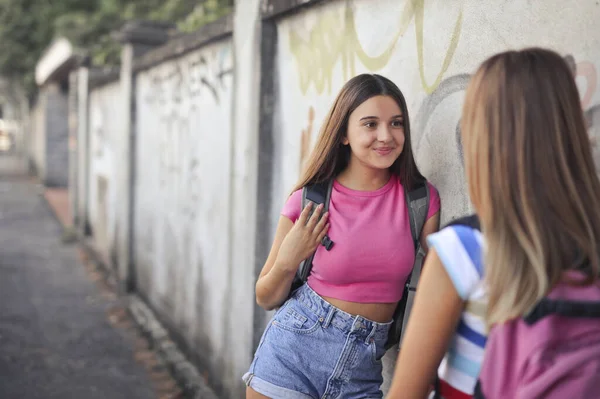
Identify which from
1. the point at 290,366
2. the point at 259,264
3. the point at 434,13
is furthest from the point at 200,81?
the point at 290,366

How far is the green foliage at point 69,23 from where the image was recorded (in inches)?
508

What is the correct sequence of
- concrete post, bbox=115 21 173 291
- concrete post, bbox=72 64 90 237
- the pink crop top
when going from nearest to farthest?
the pink crop top → concrete post, bbox=115 21 173 291 → concrete post, bbox=72 64 90 237

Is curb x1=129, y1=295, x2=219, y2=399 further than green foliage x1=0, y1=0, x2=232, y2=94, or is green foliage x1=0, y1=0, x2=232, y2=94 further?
green foliage x1=0, y1=0, x2=232, y2=94

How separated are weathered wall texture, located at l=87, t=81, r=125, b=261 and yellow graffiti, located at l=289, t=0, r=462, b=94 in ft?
15.3

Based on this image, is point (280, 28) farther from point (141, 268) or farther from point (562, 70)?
point (141, 268)

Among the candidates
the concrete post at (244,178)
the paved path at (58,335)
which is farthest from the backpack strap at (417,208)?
the paved path at (58,335)

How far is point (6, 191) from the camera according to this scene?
18359 millimetres

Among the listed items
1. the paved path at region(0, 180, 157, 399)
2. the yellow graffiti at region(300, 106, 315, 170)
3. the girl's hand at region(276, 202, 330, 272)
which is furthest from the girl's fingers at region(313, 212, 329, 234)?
→ the paved path at region(0, 180, 157, 399)

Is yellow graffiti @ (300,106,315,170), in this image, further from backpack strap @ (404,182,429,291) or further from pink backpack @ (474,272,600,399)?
pink backpack @ (474,272,600,399)

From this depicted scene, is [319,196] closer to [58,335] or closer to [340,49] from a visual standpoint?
[340,49]

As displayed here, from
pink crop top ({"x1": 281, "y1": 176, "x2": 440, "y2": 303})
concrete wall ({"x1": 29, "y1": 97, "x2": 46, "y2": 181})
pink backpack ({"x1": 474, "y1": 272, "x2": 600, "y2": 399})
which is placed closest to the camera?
pink backpack ({"x1": 474, "y1": 272, "x2": 600, "y2": 399})

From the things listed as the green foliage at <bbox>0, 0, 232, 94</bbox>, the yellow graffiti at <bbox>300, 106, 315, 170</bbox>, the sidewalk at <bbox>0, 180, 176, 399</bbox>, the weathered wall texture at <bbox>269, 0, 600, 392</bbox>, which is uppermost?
the green foliage at <bbox>0, 0, 232, 94</bbox>

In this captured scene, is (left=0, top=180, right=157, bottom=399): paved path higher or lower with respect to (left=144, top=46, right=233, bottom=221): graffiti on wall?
lower

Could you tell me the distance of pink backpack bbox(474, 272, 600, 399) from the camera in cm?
126
